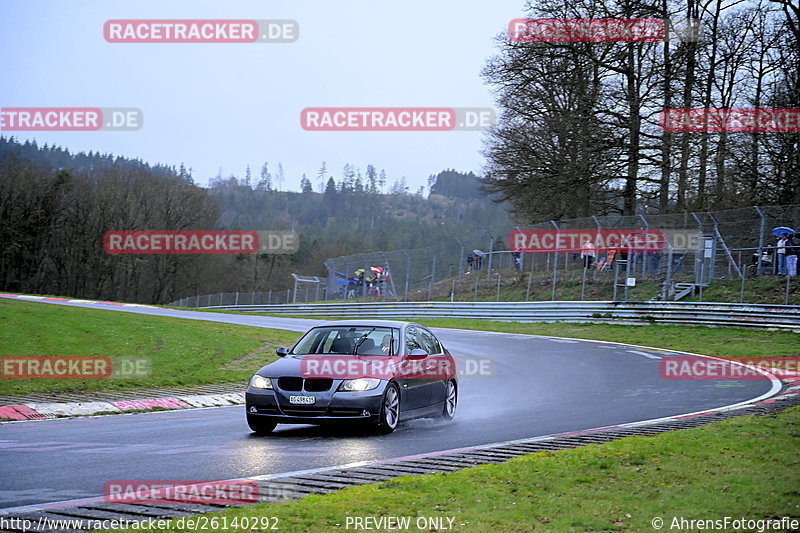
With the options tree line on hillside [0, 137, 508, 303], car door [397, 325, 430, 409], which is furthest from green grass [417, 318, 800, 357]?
tree line on hillside [0, 137, 508, 303]

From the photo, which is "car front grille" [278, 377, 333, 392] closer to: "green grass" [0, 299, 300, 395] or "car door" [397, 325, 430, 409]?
"car door" [397, 325, 430, 409]

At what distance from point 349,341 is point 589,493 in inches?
237

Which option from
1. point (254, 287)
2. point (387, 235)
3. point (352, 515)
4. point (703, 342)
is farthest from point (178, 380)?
point (387, 235)

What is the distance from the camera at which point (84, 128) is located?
29.2 meters

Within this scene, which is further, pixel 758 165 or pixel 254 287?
pixel 254 287

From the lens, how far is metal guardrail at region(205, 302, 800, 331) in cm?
3000

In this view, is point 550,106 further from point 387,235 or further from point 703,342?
point 387,235

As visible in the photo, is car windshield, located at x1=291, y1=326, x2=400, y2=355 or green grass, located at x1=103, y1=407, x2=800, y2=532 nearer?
green grass, located at x1=103, y1=407, x2=800, y2=532

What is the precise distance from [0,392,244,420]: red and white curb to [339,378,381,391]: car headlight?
423 cm

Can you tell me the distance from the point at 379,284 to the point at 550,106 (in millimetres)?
13978

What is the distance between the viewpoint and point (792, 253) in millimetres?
31547

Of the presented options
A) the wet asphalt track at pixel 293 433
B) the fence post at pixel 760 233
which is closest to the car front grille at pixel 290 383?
the wet asphalt track at pixel 293 433

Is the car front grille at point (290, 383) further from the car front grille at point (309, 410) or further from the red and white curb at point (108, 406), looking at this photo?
the red and white curb at point (108, 406)

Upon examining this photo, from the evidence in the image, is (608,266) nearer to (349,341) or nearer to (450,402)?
(450,402)
